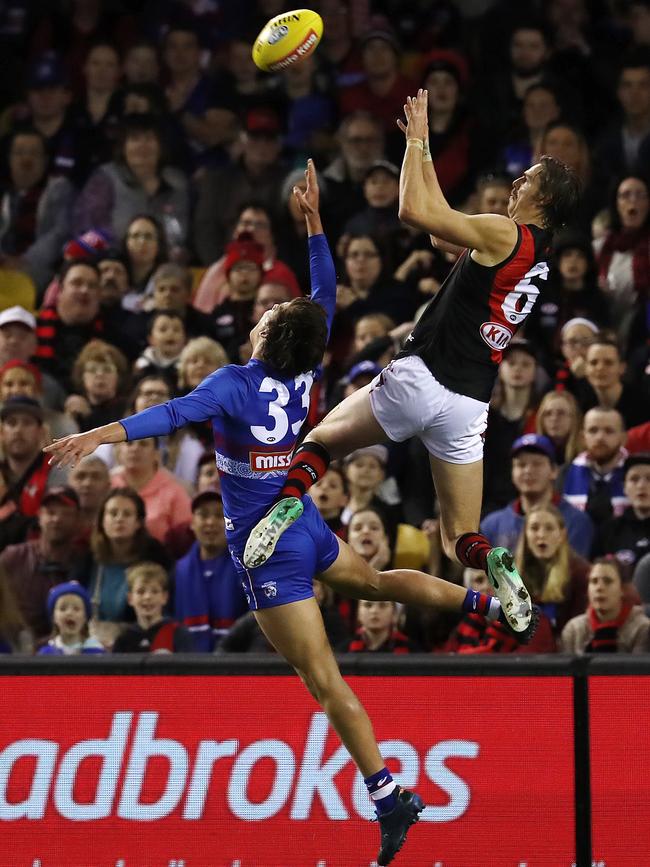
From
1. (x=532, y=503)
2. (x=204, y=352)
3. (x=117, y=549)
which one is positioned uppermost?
(x=204, y=352)

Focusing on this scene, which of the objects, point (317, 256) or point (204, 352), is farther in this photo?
point (204, 352)

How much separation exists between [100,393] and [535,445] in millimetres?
3135

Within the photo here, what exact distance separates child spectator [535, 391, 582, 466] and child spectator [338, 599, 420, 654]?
6.00 feet

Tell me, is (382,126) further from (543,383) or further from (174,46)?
(543,383)

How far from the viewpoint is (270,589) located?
26.0 feet

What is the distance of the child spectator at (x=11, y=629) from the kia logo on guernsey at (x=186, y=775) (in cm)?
165

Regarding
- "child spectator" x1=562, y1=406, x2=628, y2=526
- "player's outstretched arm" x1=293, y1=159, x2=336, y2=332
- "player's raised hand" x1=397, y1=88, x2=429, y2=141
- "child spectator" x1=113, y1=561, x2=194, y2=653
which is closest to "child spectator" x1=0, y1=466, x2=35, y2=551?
"child spectator" x1=113, y1=561, x2=194, y2=653

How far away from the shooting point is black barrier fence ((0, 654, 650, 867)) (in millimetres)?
8422

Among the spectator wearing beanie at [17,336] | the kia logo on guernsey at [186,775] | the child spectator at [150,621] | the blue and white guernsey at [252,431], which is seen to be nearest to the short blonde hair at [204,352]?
the spectator wearing beanie at [17,336]

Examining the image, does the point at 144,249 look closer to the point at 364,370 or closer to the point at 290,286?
the point at 290,286

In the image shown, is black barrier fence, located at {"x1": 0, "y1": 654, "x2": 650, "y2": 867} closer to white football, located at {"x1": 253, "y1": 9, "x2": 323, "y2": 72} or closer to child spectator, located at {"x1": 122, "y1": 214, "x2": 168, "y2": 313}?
white football, located at {"x1": 253, "y1": 9, "x2": 323, "y2": 72}

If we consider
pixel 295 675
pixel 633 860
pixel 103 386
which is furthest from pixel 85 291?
pixel 633 860

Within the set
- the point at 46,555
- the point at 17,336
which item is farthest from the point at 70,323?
the point at 46,555

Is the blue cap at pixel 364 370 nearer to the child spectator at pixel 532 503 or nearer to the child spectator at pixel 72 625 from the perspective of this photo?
the child spectator at pixel 532 503
